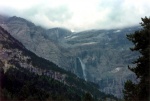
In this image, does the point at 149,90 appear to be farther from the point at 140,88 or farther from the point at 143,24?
the point at 143,24

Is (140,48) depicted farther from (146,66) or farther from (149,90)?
(149,90)

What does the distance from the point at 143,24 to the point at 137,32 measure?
2096mm

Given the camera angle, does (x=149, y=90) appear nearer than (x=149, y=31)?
Yes

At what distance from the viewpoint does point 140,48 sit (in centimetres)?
5203

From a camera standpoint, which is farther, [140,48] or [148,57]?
[140,48]

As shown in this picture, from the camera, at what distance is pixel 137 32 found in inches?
2042

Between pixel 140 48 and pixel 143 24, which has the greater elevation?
pixel 143 24

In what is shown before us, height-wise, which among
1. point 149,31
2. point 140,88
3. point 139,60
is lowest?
point 140,88

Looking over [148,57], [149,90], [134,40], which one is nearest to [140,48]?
[134,40]

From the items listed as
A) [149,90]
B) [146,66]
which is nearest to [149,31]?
[146,66]

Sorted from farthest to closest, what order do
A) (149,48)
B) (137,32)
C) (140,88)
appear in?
(137,32)
(140,88)
(149,48)

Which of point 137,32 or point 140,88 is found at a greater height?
point 137,32

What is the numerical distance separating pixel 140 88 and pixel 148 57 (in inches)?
181

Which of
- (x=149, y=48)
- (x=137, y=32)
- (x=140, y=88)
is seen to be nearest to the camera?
(x=149, y=48)
